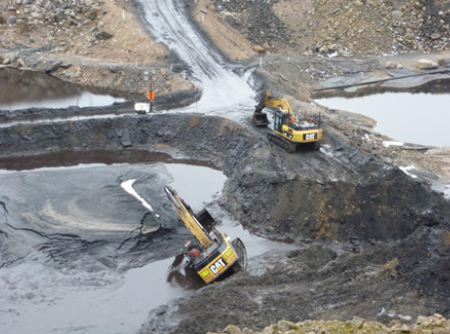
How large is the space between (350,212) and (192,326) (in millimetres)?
7377

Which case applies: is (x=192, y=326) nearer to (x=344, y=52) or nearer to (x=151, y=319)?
(x=151, y=319)

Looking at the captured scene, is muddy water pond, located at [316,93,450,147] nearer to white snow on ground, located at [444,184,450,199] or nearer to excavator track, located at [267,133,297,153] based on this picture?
excavator track, located at [267,133,297,153]

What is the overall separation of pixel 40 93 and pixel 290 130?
16.9m

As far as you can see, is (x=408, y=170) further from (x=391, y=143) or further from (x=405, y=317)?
(x=405, y=317)

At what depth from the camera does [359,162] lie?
2239cm

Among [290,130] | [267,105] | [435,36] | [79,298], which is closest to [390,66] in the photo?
[435,36]

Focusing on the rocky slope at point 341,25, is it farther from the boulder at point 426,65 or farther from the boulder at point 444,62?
the boulder at point 426,65

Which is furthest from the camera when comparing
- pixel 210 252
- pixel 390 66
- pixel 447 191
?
pixel 390 66

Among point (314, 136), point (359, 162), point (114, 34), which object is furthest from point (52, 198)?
point (114, 34)

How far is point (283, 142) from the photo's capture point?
79.0ft

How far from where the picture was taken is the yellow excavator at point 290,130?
2298 centimetres

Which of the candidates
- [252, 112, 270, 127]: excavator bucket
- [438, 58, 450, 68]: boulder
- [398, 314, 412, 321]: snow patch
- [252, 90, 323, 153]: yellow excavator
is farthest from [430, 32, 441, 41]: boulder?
[398, 314, 412, 321]: snow patch

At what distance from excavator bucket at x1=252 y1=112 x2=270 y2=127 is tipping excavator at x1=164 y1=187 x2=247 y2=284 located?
359 inches

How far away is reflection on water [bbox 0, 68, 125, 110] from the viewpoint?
3139 cm
